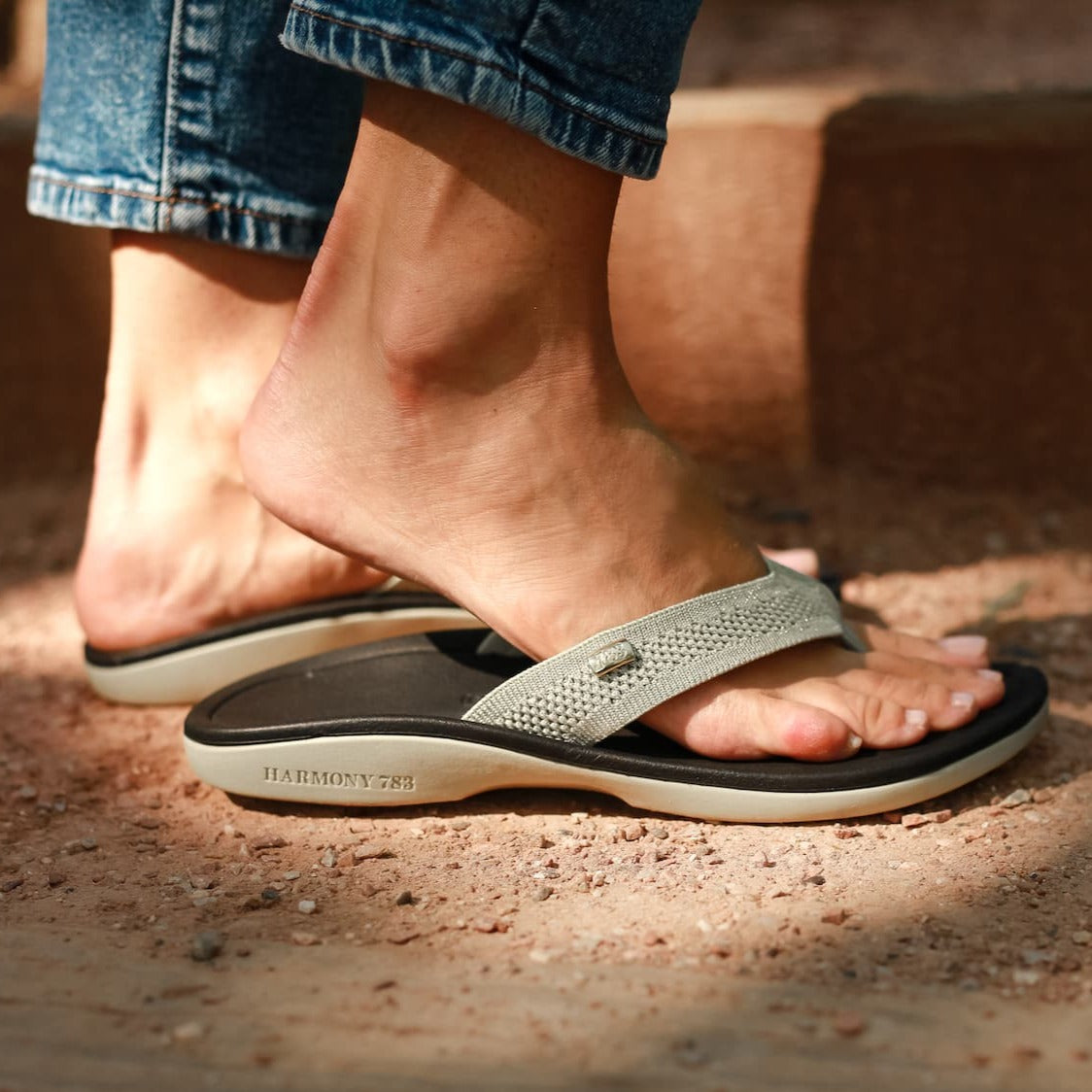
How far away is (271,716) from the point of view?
3.30ft

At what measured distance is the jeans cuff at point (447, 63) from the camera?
0.78 m

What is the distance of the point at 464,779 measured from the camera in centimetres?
97

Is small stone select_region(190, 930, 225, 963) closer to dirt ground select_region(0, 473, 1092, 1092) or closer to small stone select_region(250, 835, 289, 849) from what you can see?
dirt ground select_region(0, 473, 1092, 1092)

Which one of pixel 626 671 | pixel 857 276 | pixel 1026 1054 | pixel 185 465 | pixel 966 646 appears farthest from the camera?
pixel 857 276

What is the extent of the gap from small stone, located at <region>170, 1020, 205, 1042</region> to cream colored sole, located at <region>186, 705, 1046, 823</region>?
290 mm

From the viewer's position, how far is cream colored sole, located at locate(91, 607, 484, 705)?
3.91 feet

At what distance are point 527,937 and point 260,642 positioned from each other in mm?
490

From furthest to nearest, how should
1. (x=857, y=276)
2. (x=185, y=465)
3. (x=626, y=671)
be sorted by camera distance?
(x=857, y=276), (x=185, y=465), (x=626, y=671)

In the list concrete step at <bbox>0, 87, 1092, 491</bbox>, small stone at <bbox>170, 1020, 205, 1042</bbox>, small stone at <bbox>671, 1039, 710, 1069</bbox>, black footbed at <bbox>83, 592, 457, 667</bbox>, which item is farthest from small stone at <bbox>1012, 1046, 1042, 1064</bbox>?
concrete step at <bbox>0, 87, 1092, 491</bbox>

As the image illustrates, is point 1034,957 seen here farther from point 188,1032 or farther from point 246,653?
point 246,653

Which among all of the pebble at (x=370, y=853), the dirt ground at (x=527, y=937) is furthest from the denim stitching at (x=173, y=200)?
the pebble at (x=370, y=853)

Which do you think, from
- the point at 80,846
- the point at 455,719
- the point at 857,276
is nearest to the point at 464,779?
the point at 455,719

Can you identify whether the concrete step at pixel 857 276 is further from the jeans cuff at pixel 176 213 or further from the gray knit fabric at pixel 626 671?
the gray knit fabric at pixel 626 671

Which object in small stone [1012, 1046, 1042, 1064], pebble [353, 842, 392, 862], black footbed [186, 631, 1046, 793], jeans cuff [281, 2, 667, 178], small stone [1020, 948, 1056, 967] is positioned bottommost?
pebble [353, 842, 392, 862]
